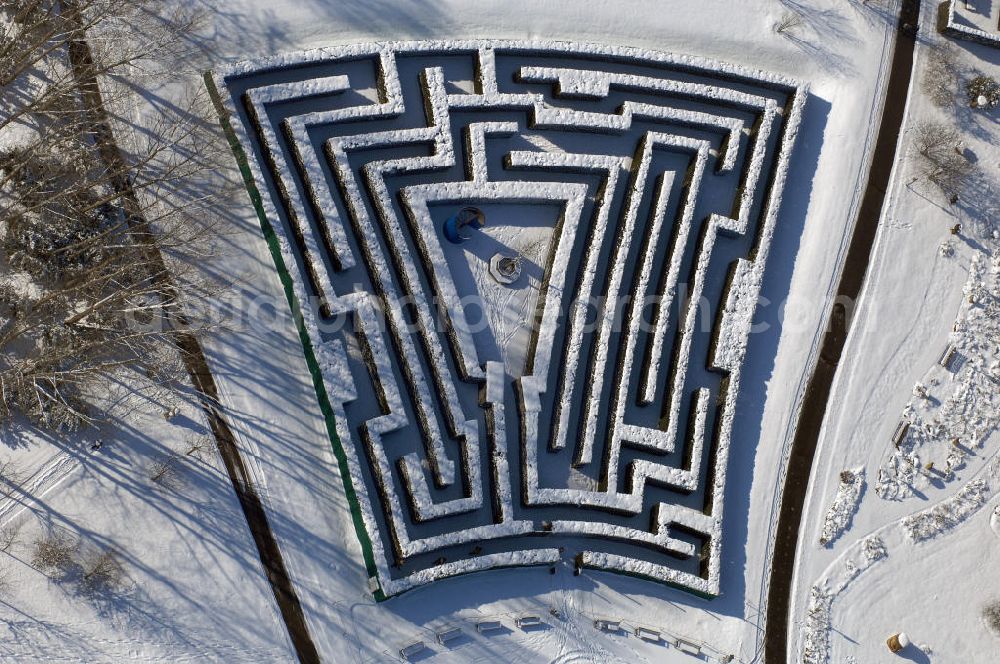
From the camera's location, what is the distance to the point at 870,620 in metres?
28.0

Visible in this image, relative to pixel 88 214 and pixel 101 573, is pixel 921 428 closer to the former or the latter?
pixel 101 573

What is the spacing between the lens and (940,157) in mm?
29328

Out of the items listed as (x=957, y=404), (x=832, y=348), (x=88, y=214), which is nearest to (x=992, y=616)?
(x=957, y=404)

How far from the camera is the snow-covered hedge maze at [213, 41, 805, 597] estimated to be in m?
25.7

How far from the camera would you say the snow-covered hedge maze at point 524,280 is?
1013 inches

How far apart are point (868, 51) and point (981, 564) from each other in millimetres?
20879

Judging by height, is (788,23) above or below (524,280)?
above

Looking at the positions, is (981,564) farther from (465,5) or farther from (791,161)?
(465,5)

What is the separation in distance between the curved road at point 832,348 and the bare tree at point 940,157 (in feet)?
3.44

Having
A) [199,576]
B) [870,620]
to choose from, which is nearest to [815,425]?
[870,620]

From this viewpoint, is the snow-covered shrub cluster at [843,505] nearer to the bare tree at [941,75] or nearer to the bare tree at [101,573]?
the bare tree at [941,75]

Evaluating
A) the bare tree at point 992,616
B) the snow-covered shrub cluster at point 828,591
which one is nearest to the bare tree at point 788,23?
the snow-covered shrub cluster at point 828,591

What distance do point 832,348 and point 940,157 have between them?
903 centimetres

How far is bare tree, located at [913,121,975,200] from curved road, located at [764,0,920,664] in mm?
1049
